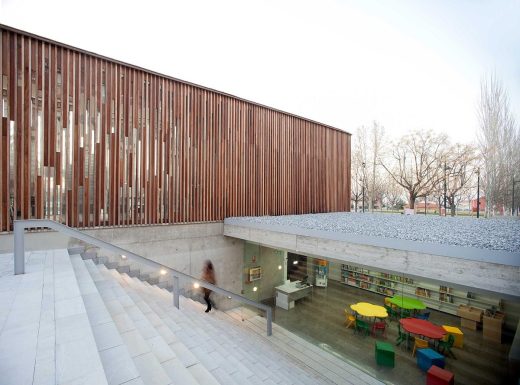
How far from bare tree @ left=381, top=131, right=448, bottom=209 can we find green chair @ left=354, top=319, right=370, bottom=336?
16.8m

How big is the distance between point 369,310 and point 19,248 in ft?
28.3

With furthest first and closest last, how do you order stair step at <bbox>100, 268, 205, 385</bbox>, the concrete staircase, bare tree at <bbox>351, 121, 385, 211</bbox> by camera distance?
1. bare tree at <bbox>351, 121, 385, 211</bbox>
2. stair step at <bbox>100, 268, 205, 385</bbox>
3. the concrete staircase

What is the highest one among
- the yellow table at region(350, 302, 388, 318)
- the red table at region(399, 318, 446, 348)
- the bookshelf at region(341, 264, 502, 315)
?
the bookshelf at region(341, 264, 502, 315)

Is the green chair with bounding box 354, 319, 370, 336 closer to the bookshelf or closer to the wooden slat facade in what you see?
the bookshelf

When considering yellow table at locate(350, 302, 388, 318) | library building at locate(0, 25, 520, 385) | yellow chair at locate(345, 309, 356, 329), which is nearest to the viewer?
library building at locate(0, 25, 520, 385)

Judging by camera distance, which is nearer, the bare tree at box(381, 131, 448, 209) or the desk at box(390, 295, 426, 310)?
the desk at box(390, 295, 426, 310)

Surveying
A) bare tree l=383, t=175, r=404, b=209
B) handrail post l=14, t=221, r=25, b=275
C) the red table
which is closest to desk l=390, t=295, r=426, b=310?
the red table

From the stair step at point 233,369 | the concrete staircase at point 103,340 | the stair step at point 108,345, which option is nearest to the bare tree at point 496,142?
the concrete staircase at point 103,340

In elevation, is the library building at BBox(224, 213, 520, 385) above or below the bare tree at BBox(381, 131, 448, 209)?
below

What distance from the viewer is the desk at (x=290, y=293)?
9391 mm

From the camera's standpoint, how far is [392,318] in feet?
24.8

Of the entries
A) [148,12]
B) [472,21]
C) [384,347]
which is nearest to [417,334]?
[384,347]

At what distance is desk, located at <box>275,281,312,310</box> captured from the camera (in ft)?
30.8

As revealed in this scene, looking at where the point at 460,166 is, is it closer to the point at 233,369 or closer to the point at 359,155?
the point at 359,155
